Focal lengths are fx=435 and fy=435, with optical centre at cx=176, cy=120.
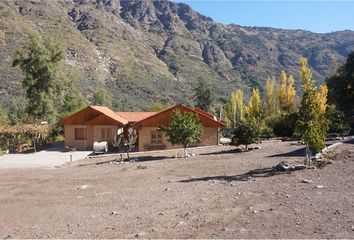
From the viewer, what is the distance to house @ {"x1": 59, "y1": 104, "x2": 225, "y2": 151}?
125ft

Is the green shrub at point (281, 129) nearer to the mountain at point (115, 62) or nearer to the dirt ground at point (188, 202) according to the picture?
the dirt ground at point (188, 202)

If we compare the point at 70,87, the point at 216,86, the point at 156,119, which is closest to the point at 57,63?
the point at 70,87

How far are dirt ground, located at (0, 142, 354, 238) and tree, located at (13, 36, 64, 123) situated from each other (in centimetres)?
2467

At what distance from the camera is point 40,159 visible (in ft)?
113

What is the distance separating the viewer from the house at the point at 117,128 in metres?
38.2

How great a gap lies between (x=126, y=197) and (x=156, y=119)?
20928 millimetres

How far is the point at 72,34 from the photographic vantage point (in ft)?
507

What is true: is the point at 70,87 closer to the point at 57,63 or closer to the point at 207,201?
the point at 57,63

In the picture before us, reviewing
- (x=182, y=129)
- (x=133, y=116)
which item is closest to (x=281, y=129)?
(x=133, y=116)

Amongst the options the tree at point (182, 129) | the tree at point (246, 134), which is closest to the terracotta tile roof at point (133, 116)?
the tree at point (182, 129)

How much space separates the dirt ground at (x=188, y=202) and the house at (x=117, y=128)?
1265 cm

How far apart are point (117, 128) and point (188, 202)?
26.1m

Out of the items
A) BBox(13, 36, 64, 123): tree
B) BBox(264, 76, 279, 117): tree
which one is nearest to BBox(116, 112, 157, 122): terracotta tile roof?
BBox(13, 36, 64, 123): tree

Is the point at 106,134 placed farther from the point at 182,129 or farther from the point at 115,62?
the point at 115,62
